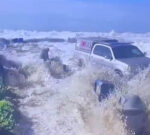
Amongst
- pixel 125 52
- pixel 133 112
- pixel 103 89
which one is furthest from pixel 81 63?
pixel 133 112

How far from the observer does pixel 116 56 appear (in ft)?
48.1

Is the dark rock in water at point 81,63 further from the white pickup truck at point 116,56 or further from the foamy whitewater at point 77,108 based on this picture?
the foamy whitewater at point 77,108

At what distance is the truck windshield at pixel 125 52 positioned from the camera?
14805 mm

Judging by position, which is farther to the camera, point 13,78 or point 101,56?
point 101,56

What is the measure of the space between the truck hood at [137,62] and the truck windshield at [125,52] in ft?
1.56

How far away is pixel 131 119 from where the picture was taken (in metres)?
7.78

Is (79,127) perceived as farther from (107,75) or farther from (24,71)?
(24,71)

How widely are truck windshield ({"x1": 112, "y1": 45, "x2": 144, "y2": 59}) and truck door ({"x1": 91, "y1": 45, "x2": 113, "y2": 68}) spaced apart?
289mm

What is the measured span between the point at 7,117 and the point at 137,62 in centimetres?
685

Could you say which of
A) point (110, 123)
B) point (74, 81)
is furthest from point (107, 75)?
point (110, 123)

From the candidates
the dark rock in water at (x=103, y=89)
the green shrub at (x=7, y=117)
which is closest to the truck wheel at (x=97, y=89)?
the dark rock in water at (x=103, y=89)

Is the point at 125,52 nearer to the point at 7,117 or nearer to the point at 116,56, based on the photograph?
the point at 116,56

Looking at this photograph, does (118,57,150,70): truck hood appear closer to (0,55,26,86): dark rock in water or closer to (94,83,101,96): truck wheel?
(94,83,101,96): truck wheel

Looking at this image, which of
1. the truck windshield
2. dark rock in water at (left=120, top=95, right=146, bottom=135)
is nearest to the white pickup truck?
the truck windshield
